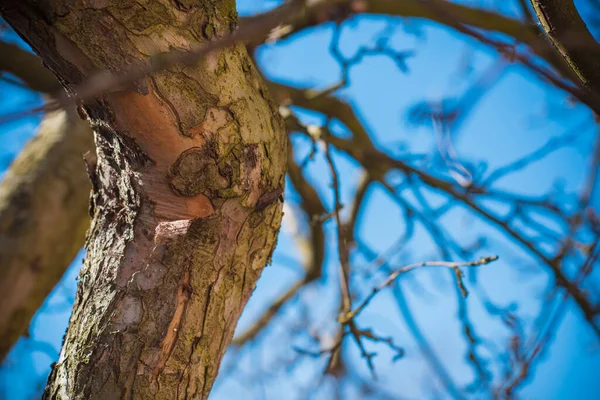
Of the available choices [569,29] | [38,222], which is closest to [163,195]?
[569,29]

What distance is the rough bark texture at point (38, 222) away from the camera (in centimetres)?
195

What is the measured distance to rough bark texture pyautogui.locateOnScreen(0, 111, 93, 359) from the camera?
6.40ft

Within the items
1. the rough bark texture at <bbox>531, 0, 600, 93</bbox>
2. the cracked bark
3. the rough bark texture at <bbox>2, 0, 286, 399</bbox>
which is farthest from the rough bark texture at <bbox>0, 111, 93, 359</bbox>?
the rough bark texture at <bbox>531, 0, 600, 93</bbox>

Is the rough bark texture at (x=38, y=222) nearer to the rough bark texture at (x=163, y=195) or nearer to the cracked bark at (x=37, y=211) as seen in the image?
the cracked bark at (x=37, y=211)

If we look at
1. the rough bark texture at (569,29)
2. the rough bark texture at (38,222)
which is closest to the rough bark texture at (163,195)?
the rough bark texture at (569,29)

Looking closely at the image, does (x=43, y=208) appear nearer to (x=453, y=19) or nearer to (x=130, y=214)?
(x=130, y=214)

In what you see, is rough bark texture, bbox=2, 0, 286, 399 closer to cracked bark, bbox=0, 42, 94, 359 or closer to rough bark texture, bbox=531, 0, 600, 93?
rough bark texture, bbox=531, 0, 600, 93

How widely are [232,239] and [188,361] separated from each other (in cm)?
28

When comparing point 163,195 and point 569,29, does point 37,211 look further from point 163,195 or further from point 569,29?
point 569,29

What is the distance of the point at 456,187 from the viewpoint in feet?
6.17

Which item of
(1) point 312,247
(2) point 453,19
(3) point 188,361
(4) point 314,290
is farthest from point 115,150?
(4) point 314,290

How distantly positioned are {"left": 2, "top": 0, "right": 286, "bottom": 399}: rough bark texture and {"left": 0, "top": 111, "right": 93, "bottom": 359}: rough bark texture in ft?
3.64

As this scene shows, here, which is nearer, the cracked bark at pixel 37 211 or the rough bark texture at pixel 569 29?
the rough bark texture at pixel 569 29

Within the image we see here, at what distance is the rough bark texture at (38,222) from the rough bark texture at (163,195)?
1110 mm
